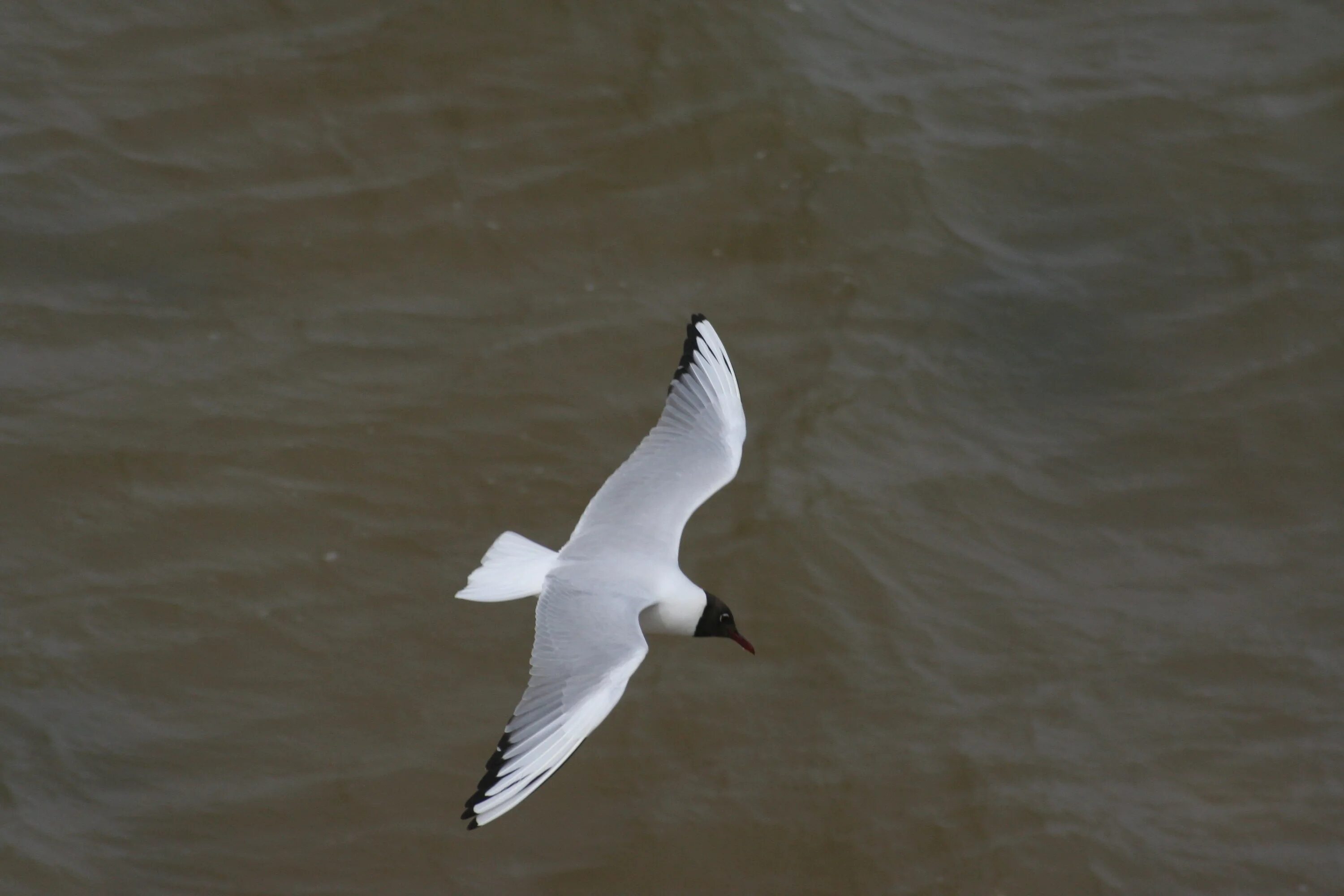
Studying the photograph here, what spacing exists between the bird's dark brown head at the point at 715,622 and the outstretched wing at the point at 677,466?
0.59ft

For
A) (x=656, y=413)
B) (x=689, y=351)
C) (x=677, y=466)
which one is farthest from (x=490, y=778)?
(x=656, y=413)

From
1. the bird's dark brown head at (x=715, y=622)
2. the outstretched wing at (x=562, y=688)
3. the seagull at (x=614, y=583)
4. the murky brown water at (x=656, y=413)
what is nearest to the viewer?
the outstretched wing at (x=562, y=688)

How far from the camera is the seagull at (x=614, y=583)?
4.19 meters

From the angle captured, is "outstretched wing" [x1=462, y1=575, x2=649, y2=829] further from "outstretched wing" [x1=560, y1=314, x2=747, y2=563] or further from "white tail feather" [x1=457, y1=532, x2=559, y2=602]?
"outstretched wing" [x1=560, y1=314, x2=747, y2=563]

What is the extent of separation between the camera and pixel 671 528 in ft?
17.2

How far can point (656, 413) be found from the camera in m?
6.65

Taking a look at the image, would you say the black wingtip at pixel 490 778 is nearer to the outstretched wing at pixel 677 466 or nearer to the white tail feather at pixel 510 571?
the white tail feather at pixel 510 571

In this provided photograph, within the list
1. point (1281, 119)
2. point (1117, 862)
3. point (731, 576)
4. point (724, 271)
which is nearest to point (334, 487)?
point (731, 576)

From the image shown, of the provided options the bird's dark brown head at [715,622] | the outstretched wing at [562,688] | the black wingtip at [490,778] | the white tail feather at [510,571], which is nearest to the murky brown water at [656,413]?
the bird's dark brown head at [715,622]

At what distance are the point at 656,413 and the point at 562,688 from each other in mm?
2457

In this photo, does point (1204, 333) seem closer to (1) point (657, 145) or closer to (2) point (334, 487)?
(1) point (657, 145)

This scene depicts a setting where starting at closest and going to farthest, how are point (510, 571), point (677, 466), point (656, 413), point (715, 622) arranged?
point (510, 571), point (715, 622), point (677, 466), point (656, 413)

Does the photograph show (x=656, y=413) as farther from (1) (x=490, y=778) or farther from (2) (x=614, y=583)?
(1) (x=490, y=778)

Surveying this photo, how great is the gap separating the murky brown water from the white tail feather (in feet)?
2.25
